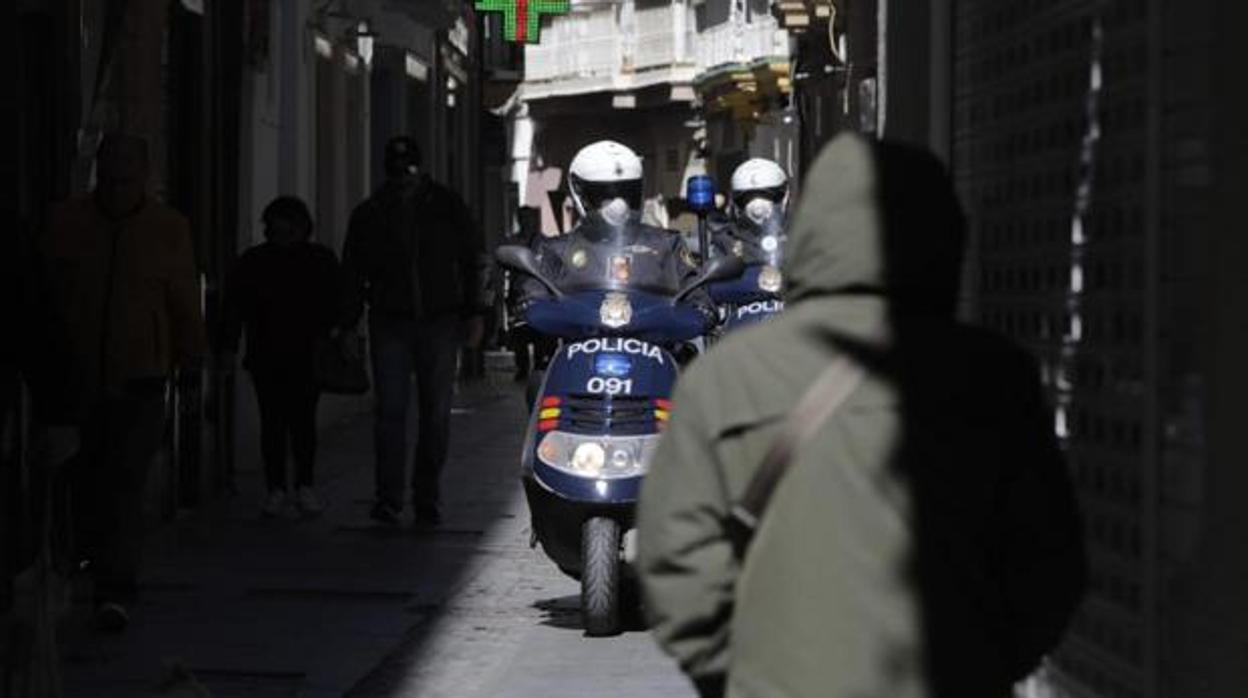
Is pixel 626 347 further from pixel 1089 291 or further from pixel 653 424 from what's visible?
pixel 1089 291

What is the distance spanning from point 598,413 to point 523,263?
26.4 inches

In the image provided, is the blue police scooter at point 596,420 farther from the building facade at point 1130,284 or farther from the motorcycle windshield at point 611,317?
the building facade at point 1130,284

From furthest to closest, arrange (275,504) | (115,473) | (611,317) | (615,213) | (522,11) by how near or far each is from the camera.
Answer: (522,11) < (275,504) < (615,213) < (611,317) < (115,473)

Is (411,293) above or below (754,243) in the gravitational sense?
below

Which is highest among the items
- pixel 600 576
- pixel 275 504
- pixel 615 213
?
pixel 615 213

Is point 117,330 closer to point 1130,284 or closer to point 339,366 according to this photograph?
point 339,366

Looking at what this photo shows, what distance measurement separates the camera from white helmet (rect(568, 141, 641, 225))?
12578mm

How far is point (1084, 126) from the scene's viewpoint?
22.8ft

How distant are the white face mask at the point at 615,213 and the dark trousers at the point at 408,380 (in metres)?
3.33

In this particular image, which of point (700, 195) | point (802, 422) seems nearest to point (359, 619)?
point (802, 422)

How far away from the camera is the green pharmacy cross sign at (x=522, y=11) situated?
1491 inches

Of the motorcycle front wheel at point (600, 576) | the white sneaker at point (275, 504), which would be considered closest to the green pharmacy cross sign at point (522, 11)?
the white sneaker at point (275, 504)

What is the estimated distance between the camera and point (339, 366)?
15.7 m

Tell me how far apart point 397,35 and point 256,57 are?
1134cm
